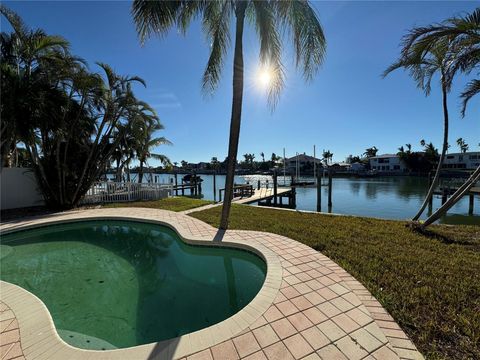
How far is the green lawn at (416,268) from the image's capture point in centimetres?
244

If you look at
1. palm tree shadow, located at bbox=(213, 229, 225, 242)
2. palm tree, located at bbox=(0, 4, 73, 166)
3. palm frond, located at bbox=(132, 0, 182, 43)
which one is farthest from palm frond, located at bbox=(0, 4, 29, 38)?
palm tree shadow, located at bbox=(213, 229, 225, 242)

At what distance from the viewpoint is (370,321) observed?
103 inches

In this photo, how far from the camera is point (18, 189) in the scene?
33.8ft

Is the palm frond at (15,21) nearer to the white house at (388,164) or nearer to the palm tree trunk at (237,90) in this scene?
the palm tree trunk at (237,90)

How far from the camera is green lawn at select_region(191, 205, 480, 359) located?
244 centimetres

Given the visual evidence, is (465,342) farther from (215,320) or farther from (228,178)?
(228,178)

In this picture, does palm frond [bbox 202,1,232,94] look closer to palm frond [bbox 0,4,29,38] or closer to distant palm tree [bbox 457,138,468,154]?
palm frond [bbox 0,4,29,38]

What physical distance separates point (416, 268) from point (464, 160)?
7315cm

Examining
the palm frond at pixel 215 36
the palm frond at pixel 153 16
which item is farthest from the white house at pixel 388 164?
the palm frond at pixel 153 16

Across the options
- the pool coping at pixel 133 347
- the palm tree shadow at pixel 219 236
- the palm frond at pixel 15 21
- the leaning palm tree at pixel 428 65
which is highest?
the palm frond at pixel 15 21

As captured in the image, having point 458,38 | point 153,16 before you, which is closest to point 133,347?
point 153,16

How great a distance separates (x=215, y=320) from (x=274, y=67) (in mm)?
5803

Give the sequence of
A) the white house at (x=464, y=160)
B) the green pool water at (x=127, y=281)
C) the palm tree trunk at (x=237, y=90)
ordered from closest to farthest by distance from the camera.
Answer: the green pool water at (x=127, y=281) → the palm tree trunk at (x=237, y=90) → the white house at (x=464, y=160)

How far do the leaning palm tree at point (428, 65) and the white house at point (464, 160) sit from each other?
61.2m
